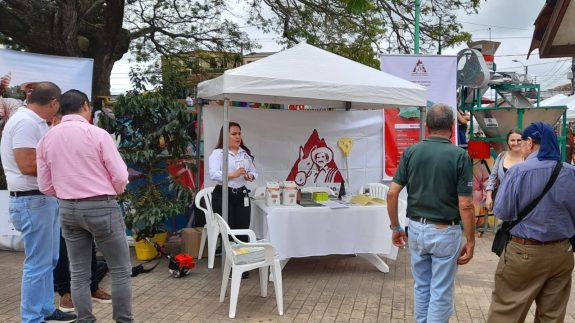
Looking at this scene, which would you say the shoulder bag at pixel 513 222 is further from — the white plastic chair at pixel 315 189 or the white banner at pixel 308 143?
the white banner at pixel 308 143

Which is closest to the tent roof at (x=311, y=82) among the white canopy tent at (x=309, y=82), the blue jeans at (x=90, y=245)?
the white canopy tent at (x=309, y=82)

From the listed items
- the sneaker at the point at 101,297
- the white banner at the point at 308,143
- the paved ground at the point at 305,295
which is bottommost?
the paved ground at the point at 305,295

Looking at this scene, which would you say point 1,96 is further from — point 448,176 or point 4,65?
point 448,176

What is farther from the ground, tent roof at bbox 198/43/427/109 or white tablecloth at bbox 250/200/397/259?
tent roof at bbox 198/43/427/109

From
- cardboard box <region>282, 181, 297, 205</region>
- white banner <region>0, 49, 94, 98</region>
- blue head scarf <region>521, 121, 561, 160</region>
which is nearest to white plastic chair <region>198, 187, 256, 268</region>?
cardboard box <region>282, 181, 297, 205</region>

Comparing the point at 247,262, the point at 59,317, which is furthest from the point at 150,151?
the point at 59,317

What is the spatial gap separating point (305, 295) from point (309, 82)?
1.99m

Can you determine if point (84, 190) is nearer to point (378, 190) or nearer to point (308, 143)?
point (308, 143)

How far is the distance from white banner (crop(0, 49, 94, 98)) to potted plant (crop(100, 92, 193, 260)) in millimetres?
706

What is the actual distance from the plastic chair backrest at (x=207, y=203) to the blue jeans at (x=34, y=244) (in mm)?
2240

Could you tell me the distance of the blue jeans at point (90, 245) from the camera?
3.09 metres

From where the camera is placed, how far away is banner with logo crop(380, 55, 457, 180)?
7.57 metres

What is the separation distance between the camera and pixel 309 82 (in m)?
4.86

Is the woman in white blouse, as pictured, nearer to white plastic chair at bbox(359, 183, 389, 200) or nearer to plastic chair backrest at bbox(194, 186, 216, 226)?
plastic chair backrest at bbox(194, 186, 216, 226)
